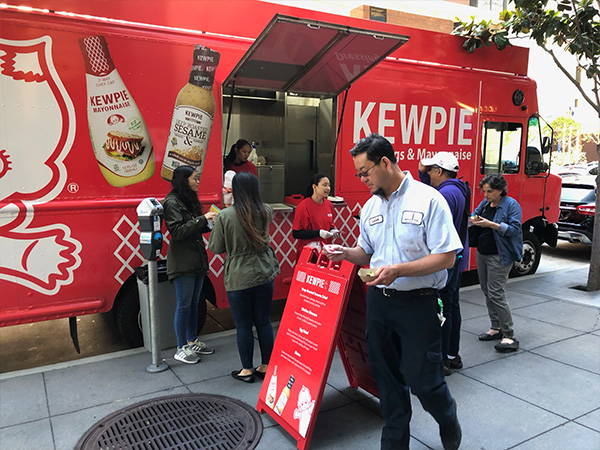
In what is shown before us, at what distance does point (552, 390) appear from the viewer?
13.5 ft

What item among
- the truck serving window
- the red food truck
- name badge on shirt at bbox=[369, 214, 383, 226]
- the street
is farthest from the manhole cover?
the truck serving window

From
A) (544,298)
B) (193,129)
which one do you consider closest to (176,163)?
(193,129)

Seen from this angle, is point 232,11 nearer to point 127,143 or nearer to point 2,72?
point 127,143

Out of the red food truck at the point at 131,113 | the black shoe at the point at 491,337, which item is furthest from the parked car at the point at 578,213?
the black shoe at the point at 491,337

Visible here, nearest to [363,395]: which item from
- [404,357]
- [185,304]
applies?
[404,357]

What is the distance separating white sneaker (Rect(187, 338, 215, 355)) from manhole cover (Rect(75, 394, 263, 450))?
793 mm

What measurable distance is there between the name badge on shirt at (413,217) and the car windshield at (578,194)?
343 inches

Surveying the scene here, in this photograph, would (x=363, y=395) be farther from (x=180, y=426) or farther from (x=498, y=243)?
(x=498, y=243)

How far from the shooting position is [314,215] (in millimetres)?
4996

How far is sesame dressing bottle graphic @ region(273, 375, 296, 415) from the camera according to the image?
342cm

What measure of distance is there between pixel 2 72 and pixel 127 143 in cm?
110

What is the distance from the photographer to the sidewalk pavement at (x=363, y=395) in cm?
340

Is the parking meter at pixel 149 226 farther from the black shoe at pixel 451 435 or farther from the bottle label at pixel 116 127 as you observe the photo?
the black shoe at pixel 451 435

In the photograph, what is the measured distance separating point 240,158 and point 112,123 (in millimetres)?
1683
